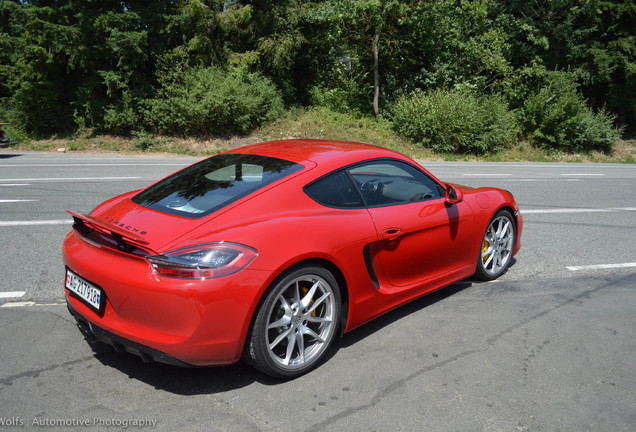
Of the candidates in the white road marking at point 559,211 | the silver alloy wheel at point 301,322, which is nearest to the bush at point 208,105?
the white road marking at point 559,211

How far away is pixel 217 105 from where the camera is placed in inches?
793

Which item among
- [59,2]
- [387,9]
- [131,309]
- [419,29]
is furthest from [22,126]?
[131,309]

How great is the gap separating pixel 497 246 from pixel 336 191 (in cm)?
220

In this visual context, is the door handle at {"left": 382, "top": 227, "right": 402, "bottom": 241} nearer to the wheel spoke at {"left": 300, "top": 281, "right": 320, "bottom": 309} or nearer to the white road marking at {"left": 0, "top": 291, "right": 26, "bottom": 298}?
the wheel spoke at {"left": 300, "top": 281, "right": 320, "bottom": 309}

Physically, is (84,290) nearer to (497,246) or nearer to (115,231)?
(115,231)

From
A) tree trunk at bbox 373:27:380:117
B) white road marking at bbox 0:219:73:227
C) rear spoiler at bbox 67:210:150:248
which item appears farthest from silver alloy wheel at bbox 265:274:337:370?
tree trunk at bbox 373:27:380:117

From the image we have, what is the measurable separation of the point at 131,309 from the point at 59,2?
21.8 m

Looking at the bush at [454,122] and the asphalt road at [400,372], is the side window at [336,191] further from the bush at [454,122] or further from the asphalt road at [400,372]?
the bush at [454,122]

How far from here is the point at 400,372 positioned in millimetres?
3199

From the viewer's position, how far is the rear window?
3232mm

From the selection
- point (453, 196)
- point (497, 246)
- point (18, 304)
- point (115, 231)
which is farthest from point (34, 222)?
point (497, 246)

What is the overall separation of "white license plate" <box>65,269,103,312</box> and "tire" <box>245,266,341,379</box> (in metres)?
0.92

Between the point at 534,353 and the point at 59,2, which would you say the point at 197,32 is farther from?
the point at 534,353

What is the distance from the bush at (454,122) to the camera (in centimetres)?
2097
